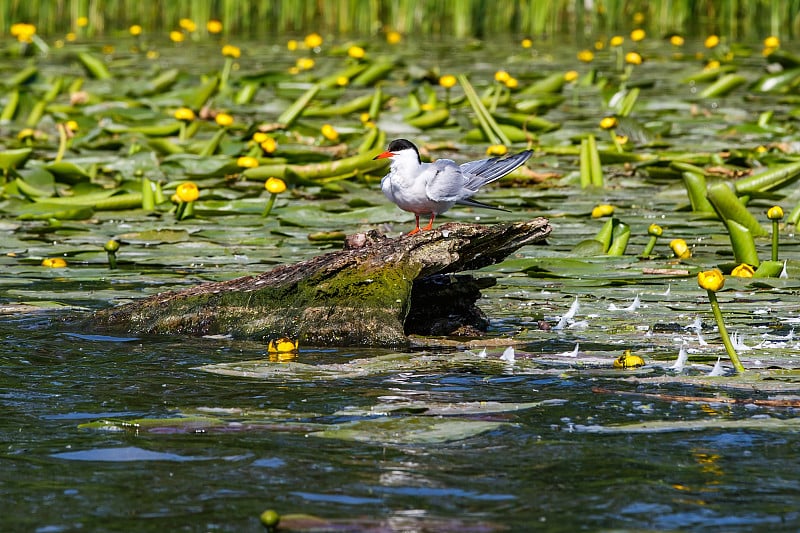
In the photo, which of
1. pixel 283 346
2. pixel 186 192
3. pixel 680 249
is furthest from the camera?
pixel 186 192

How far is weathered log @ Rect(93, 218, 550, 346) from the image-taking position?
528 centimetres

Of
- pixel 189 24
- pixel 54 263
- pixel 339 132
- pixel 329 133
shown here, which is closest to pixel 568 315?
pixel 54 263

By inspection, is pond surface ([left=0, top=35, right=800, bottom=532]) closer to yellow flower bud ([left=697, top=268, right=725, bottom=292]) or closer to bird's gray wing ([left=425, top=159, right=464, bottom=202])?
yellow flower bud ([left=697, top=268, right=725, bottom=292])

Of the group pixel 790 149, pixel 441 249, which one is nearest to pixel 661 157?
pixel 790 149

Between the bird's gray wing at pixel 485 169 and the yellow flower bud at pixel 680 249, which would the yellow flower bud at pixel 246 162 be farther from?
the yellow flower bud at pixel 680 249

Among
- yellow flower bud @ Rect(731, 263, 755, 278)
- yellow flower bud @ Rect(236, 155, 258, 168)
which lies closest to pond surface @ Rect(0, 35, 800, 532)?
yellow flower bud @ Rect(731, 263, 755, 278)

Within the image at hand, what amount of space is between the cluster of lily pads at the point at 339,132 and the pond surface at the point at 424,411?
403mm

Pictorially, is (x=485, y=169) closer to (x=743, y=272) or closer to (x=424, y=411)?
(x=743, y=272)

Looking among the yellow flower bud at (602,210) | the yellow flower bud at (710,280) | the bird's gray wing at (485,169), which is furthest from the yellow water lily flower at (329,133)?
the yellow flower bud at (710,280)

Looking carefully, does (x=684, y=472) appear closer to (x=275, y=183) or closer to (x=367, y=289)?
(x=367, y=289)

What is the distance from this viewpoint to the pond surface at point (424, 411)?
3.24 meters

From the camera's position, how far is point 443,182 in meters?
5.70

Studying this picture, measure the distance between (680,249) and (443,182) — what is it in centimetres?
152

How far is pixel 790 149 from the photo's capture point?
371 inches
